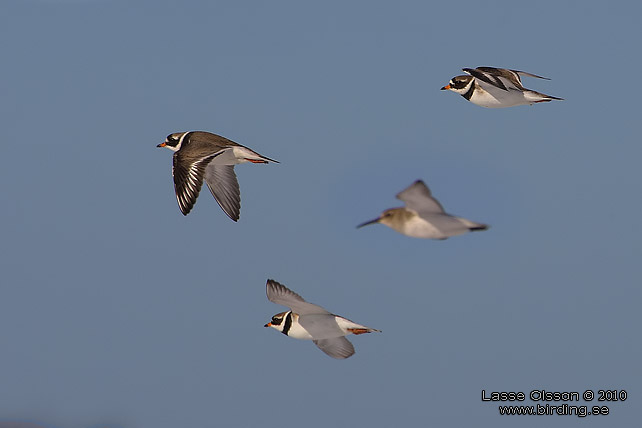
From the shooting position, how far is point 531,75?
16953 millimetres

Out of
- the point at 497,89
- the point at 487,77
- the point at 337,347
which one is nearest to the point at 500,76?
the point at 497,89

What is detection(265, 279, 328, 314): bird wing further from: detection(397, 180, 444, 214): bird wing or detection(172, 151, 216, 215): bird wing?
detection(172, 151, 216, 215): bird wing

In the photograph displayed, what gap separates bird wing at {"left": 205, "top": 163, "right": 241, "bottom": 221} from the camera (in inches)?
645

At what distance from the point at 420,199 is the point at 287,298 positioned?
8.77 ft

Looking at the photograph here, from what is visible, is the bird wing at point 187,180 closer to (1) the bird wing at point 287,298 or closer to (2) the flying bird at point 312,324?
(2) the flying bird at point 312,324

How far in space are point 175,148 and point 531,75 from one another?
7.09 metres

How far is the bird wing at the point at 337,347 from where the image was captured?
14.4 metres

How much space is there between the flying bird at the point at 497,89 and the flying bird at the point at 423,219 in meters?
4.56

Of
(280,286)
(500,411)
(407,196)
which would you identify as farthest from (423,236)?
(500,411)

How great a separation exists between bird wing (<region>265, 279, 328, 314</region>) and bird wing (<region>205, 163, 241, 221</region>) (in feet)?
10.5

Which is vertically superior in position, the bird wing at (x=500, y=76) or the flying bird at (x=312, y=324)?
the bird wing at (x=500, y=76)

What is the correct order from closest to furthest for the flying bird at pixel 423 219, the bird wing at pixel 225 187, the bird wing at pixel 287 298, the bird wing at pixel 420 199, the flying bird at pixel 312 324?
the bird wing at pixel 420 199
the flying bird at pixel 423 219
the bird wing at pixel 287 298
the flying bird at pixel 312 324
the bird wing at pixel 225 187

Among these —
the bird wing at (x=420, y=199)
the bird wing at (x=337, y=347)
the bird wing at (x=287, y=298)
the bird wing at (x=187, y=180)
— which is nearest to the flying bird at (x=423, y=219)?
the bird wing at (x=420, y=199)

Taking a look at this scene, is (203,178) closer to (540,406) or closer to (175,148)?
(175,148)
